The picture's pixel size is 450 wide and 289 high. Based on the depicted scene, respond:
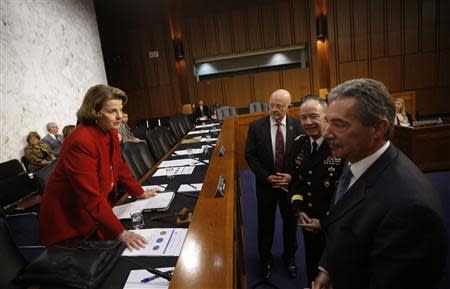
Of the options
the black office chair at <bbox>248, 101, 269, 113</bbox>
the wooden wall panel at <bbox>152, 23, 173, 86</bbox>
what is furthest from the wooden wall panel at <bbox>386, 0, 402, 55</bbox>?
the wooden wall panel at <bbox>152, 23, 173, 86</bbox>

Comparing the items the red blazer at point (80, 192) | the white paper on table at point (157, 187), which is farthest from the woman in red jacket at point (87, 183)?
the white paper on table at point (157, 187)

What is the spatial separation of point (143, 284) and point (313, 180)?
43.4 inches

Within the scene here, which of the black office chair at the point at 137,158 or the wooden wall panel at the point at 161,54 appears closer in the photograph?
the black office chair at the point at 137,158

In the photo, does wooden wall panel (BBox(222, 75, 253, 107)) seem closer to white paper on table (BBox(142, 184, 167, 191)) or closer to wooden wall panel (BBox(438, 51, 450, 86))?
wooden wall panel (BBox(438, 51, 450, 86))

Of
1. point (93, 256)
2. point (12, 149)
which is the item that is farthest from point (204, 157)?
point (12, 149)

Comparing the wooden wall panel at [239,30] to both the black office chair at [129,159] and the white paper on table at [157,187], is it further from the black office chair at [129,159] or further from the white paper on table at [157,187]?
the white paper on table at [157,187]

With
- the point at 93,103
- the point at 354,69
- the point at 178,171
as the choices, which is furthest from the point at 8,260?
the point at 354,69

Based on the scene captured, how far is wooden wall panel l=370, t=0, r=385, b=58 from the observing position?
874 cm

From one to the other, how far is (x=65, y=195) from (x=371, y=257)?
4.69ft

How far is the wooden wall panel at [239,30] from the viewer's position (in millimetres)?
9453

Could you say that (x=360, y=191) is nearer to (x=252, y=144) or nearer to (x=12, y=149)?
(x=252, y=144)

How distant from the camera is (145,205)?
173cm

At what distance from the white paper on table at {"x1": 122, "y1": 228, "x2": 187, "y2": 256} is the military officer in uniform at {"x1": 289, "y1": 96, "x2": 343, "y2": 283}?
2.44 ft

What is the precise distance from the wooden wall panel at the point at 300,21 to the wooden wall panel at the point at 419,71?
3.32 m
